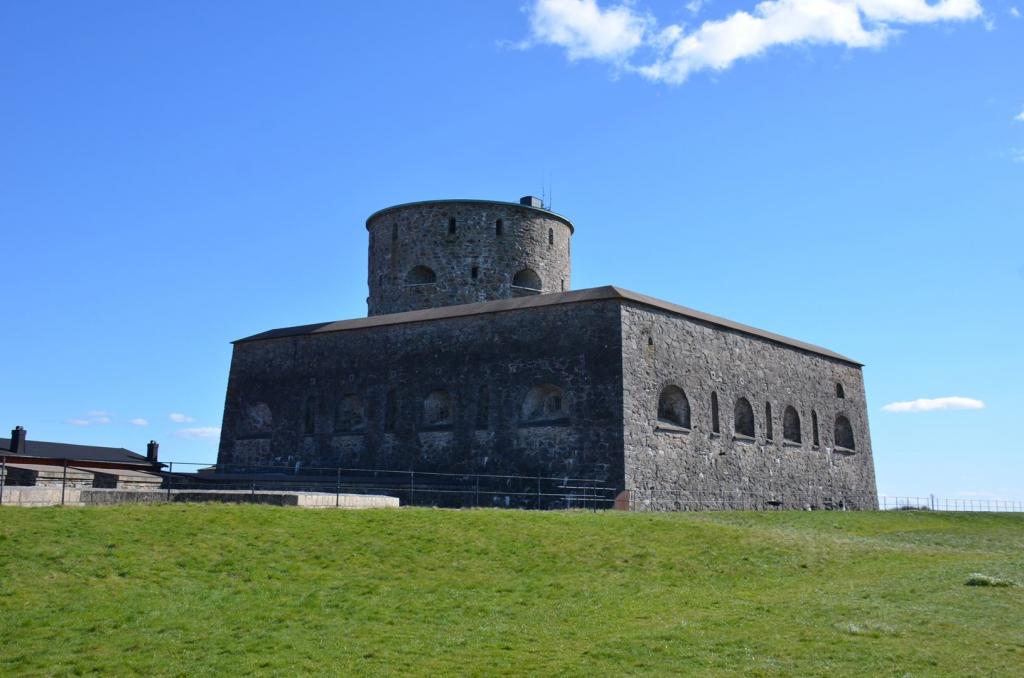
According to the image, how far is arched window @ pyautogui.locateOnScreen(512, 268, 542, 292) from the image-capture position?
34609mm

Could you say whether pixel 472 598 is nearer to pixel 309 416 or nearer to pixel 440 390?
pixel 440 390

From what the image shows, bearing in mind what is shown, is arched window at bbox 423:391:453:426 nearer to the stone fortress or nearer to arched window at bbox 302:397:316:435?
the stone fortress

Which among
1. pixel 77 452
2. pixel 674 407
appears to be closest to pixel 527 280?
pixel 674 407

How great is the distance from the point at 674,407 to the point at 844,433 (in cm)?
1138

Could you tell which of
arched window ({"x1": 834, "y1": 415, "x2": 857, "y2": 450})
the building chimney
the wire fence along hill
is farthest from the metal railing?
arched window ({"x1": 834, "y1": 415, "x2": 857, "y2": 450})

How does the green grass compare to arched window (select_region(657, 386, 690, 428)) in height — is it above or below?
below

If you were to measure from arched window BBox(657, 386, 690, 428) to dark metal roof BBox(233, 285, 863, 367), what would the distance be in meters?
2.29

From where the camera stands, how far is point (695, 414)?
2752cm

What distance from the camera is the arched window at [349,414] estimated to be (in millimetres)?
30344

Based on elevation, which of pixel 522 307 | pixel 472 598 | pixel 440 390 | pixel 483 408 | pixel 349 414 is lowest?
pixel 472 598

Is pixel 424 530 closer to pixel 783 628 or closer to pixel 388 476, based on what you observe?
pixel 783 628

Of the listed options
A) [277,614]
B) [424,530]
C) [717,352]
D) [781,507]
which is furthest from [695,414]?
[277,614]

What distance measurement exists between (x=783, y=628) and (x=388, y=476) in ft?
59.6

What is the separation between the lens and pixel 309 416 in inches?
1228
